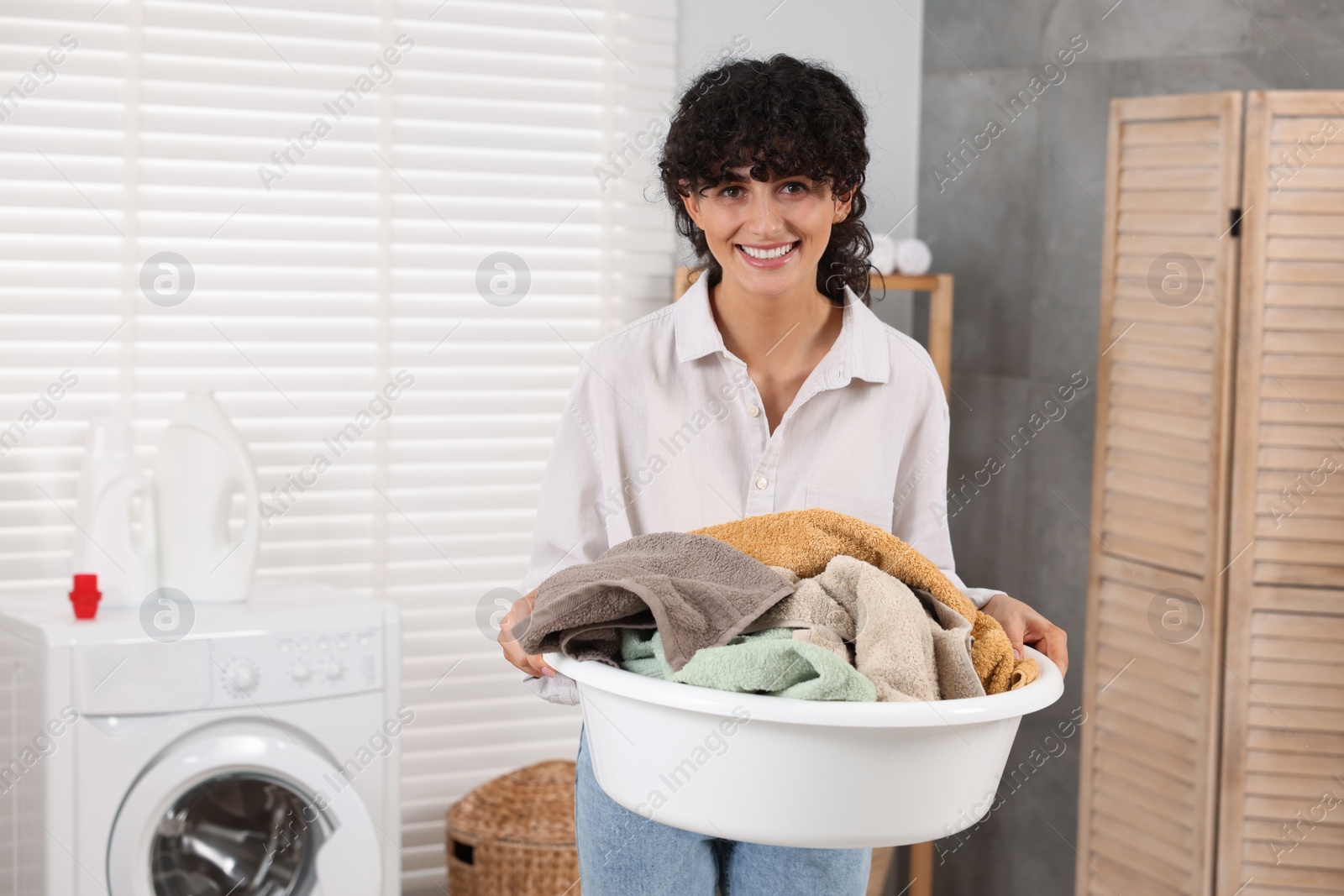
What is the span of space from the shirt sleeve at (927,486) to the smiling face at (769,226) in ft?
0.71

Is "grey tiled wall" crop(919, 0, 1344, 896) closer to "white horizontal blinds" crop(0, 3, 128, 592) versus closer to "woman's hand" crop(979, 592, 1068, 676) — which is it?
"woman's hand" crop(979, 592, 1068, 676)

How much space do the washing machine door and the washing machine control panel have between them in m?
0.06

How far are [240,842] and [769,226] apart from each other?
144cm

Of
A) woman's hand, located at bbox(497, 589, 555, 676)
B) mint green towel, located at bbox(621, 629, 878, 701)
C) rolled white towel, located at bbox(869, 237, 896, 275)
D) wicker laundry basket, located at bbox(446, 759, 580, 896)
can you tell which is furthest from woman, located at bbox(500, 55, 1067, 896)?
rolled white towel, located at bbox(869, 237, 896, 275)

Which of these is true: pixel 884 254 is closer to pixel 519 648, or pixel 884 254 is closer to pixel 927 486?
pixel 927 486

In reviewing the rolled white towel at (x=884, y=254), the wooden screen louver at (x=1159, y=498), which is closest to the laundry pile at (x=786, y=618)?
the wooden screen louver at (x=1159, y=498)

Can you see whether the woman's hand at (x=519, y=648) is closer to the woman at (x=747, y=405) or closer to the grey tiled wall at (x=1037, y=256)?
the woman at (x=747, y=405)

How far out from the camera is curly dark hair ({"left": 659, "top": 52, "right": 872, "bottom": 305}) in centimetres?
100

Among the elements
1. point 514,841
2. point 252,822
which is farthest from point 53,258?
point 514,841

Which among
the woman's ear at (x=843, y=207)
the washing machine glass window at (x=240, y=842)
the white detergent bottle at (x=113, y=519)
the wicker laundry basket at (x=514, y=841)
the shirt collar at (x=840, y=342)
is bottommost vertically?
the wicker laundry basket at (x=514, y=841)

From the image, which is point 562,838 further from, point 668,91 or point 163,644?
point 668,91

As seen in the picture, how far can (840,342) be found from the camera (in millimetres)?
1109

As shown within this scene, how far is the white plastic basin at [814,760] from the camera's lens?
27.1 inches

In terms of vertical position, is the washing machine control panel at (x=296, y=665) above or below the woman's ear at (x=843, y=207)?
below
